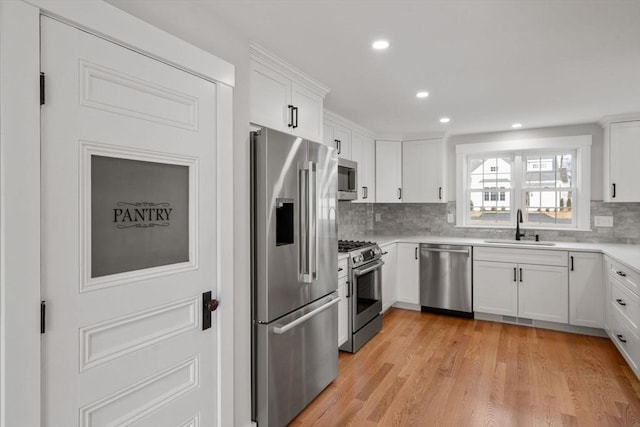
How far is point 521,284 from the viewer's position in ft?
13.6

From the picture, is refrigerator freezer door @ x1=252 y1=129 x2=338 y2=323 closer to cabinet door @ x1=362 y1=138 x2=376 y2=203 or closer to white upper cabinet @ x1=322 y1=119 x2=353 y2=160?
white upper cabinet @ x1=322 y1=119 x2=353 y2=160

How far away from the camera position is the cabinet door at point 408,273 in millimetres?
4707

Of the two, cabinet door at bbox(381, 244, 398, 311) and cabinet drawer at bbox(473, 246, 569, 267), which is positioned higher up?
cabinet drawer at bbox(473, 246, 569, 267)

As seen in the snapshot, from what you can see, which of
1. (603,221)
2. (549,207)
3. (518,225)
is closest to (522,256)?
(518,225)

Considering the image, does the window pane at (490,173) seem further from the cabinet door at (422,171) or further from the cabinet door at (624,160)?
the cabinet door at (624,160)

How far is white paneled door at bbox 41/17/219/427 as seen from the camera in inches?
48.6

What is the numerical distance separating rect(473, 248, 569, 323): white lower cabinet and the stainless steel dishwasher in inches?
4.1

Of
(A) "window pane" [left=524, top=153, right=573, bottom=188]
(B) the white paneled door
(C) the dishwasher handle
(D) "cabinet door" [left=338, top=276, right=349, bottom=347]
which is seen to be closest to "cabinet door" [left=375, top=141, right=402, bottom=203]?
(C) the dishwasher handle

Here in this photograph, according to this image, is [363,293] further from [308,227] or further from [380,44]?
[380,44]

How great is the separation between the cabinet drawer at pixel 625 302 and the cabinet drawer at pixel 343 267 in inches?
86.1

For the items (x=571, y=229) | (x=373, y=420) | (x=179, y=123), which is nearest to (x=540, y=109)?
(x=571, y=229)

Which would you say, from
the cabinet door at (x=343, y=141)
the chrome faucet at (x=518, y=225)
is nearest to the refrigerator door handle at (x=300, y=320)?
the cabinet door at (x=343, y=141)

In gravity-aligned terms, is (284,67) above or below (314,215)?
above

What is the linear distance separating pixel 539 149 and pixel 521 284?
1.78 meters
